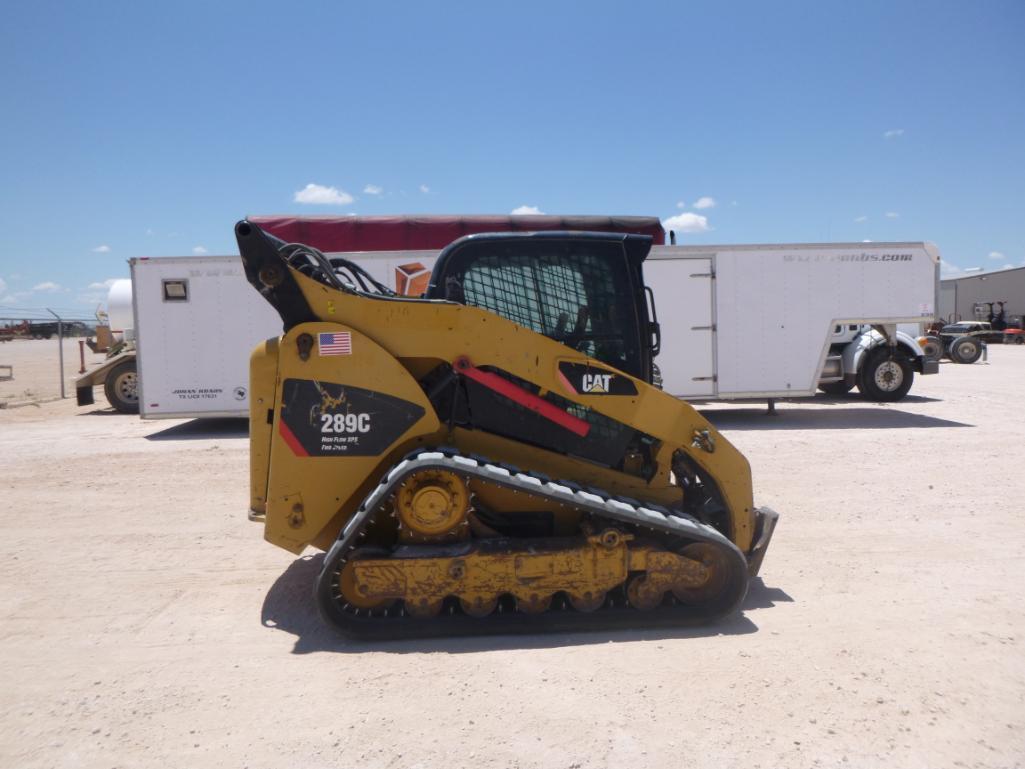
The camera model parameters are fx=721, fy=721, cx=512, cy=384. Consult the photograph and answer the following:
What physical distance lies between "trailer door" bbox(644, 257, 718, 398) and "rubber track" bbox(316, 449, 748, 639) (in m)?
8.35

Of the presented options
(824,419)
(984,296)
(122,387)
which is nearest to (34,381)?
(122,387)

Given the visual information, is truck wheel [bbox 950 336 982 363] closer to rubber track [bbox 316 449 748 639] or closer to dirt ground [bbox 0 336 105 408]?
rubber track [bbox 316 449 748 639]

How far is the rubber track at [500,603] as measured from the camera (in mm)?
3982

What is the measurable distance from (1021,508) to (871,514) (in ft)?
4.59

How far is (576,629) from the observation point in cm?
416

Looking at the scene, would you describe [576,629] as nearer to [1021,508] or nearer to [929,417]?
[1021,508]

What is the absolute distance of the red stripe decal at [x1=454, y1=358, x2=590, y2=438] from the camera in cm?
435

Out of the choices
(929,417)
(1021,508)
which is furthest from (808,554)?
(929,417)

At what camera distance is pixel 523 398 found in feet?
14.5

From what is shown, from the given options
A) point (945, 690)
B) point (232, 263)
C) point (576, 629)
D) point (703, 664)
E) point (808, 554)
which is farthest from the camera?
point (232, 263)

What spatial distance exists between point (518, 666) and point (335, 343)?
2069 millimetres

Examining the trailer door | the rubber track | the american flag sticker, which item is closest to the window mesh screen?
the american flag sticker

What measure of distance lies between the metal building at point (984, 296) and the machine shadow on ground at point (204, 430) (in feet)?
157

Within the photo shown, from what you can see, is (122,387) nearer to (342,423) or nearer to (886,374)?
(342,423)
